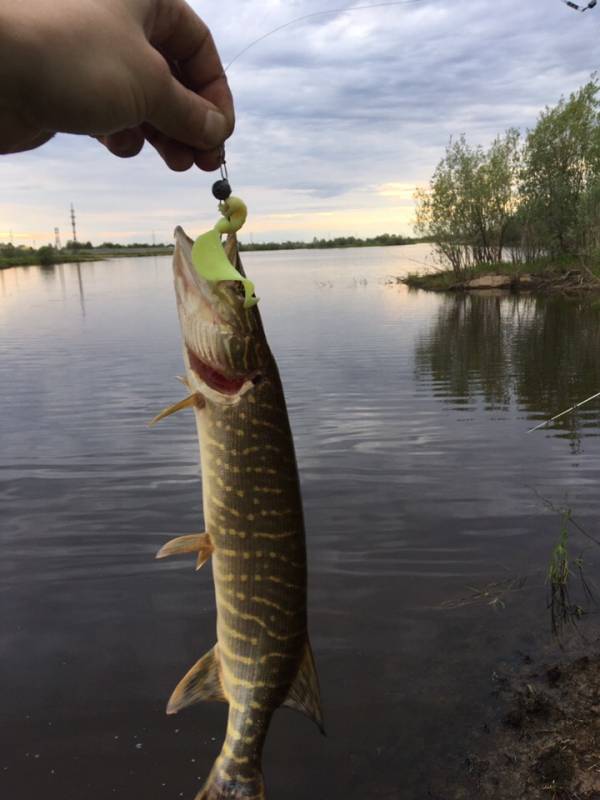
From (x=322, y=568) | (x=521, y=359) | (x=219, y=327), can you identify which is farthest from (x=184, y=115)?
(x=521, y=359)

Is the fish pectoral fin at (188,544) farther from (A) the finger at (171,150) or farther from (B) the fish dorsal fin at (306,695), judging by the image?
(A) the finger at (171,150)

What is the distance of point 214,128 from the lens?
2232mm

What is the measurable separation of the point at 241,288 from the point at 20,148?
931mm

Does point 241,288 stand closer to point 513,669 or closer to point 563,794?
point 563,794

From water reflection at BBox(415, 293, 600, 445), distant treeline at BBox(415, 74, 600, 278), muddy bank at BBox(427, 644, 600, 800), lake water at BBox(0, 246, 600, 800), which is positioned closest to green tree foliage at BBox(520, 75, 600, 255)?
distant treeline at BBox(415, 74, 600, 278)

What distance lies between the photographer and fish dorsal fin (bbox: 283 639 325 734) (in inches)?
103

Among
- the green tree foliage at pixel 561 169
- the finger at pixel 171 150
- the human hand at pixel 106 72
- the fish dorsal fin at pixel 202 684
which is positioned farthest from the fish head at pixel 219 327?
the green tree foliage at pixel 561 169

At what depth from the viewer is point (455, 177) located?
45.8 meters

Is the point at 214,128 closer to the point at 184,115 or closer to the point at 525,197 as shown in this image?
the point at 184,115

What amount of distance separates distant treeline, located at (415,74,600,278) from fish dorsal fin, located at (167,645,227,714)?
3811 cm

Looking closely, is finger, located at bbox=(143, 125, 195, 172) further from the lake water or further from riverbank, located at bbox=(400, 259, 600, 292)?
riverbank, located at bbox=(400, 259, 600, 292)

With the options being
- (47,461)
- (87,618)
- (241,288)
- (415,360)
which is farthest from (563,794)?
(415,360)

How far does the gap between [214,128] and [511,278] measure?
43.5m

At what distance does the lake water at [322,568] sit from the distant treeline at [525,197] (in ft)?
95.1
